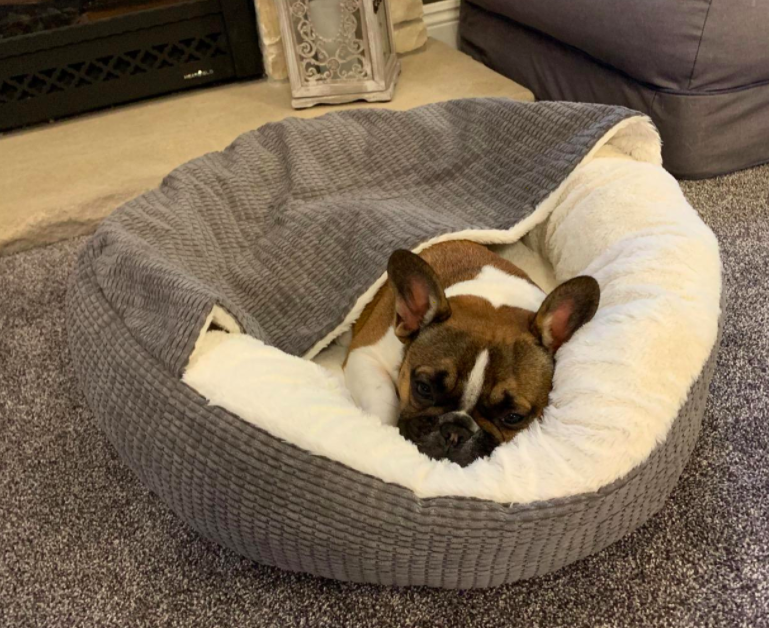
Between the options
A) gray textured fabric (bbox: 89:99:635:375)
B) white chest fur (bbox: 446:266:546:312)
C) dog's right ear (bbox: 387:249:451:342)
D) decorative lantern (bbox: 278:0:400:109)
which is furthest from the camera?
decorative lantern (bbox: 278:0:400:109)

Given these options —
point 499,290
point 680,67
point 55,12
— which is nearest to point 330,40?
point 55,12

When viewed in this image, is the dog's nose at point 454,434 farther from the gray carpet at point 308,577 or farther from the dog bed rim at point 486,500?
the gray carpet at point 308,577

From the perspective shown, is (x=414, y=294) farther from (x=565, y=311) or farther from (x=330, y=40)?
(x=330, y=40)

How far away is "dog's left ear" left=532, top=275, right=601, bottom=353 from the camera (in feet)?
4.96

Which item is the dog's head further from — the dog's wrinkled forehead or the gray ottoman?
the gray ottoman

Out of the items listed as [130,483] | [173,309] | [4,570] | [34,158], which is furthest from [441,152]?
[34,158]

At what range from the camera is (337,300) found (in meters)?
1.93

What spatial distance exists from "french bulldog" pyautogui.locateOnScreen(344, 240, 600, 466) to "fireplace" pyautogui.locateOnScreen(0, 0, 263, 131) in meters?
2.30

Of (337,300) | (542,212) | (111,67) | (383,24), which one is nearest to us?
(337,300)

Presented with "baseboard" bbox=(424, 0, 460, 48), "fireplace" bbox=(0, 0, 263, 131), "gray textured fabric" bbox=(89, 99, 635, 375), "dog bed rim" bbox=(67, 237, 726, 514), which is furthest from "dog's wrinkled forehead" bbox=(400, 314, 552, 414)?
"baseboard" bbox=(424, 0, 460, 48)

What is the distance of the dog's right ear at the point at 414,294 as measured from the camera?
1.55m

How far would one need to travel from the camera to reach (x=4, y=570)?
160 centimetres

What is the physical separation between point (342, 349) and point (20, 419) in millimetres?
933

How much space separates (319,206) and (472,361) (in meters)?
0.89
